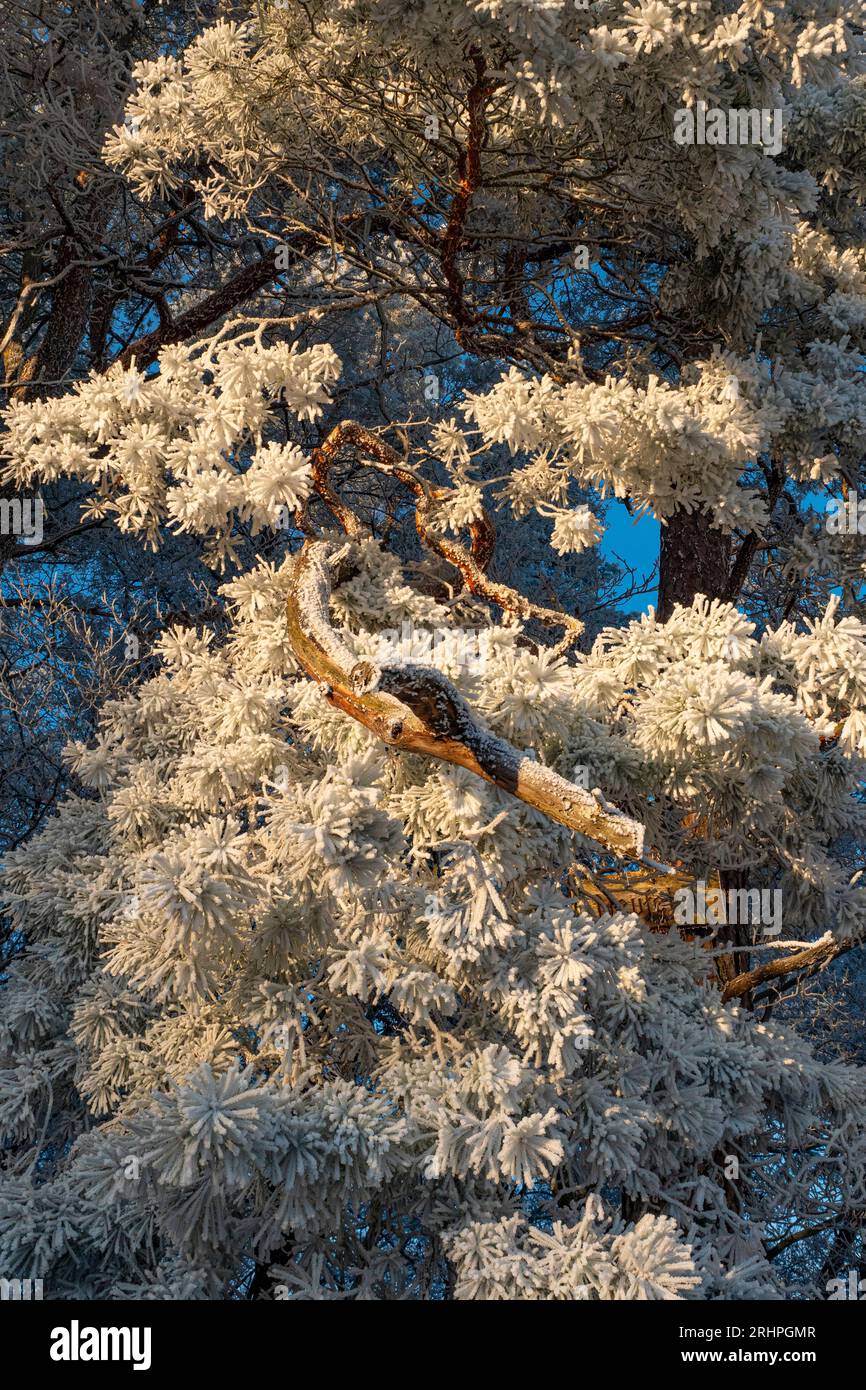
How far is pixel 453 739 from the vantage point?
16.1ft

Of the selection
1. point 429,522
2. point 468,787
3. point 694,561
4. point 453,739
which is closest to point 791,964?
point 468,787

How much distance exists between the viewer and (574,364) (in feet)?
22.2

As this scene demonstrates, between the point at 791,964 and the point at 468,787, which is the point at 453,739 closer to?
the point at 468,787

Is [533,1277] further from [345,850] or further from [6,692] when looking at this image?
[6,692]

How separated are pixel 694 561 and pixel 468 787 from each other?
3761 mm

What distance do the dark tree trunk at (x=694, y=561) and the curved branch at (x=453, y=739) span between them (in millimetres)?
3571

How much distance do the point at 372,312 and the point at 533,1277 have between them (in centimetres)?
1143

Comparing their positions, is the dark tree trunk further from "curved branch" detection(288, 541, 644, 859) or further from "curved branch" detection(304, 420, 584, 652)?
"curved branch" detection(288, 541, 644, 859)

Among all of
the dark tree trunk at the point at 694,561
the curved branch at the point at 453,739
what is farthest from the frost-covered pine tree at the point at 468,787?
the dark tree trunk at the point at 694,561

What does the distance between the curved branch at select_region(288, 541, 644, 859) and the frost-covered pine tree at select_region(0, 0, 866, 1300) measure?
17mm

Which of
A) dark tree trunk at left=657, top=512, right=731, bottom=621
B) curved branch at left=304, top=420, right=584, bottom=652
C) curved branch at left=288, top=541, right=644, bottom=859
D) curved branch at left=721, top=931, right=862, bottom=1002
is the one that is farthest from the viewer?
dark tree trunk at left=657, top=512, right=731, bottom=621

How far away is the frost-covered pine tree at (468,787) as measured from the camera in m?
4.78

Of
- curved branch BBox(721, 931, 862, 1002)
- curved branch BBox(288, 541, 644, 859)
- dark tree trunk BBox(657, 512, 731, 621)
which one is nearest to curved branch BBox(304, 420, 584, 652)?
curved branch BBox(288, 541, 644, 859)

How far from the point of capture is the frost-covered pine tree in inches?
188
